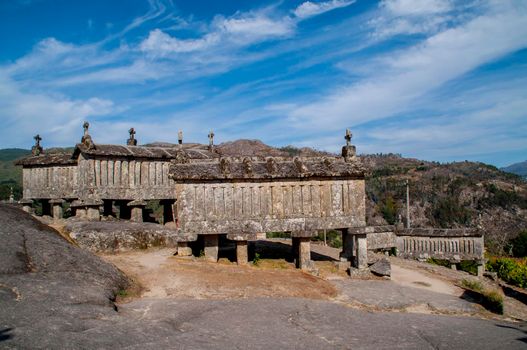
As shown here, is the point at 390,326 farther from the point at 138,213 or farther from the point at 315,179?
the point at 138,213

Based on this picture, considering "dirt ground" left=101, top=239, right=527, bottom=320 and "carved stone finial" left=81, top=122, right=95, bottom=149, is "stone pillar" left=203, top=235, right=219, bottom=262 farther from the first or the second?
"carved stone finial" left=81, top=122, right=95, bottom=149

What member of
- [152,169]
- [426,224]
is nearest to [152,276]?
[152,169]

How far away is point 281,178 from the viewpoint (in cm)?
1741

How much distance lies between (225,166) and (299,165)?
10.7 feet

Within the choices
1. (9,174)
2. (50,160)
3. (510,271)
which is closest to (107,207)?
(50,160)

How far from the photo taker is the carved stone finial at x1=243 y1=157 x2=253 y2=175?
1710 centimetres

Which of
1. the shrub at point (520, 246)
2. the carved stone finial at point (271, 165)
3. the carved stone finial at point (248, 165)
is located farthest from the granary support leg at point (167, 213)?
the shrub at point (520, 246)

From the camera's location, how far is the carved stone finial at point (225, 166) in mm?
17047

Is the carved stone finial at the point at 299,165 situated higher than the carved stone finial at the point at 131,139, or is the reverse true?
the carved stone finial at the point at 131,139

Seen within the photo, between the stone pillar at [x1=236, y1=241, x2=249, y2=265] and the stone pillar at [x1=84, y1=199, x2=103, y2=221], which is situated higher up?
the stone pillar at [x1=84, y1=199, x2=103, y2=221]

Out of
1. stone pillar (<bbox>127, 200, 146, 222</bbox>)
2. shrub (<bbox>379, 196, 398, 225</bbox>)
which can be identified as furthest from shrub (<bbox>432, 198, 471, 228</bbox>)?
stone pillar (<bbox>127, 200, 146, 222</bbox>)

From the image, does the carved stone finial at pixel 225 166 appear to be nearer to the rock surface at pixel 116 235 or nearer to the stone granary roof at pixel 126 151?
the stone granary roof at pixel 126 151

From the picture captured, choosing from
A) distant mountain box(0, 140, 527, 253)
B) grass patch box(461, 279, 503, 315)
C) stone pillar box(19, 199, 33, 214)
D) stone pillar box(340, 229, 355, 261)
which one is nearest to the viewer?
grass patch box(461, 279, 503, 315)

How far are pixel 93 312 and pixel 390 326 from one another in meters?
7.63
